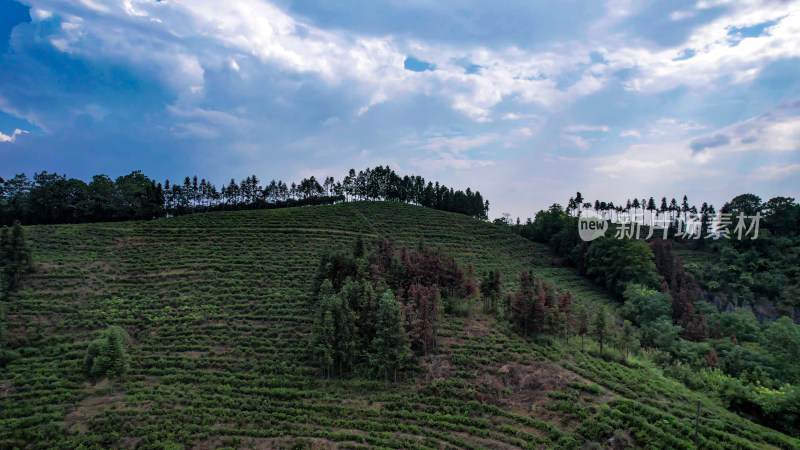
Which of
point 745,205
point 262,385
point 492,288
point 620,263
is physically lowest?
point 262,385

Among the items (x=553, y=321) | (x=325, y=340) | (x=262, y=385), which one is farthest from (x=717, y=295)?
(x=262, y=385)

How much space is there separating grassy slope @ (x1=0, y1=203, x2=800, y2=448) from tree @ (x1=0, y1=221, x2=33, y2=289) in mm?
1387

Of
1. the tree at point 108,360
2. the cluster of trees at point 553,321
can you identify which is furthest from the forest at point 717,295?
the tree at point 108,360

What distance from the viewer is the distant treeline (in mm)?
65062

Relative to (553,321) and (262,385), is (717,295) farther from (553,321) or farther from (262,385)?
(262,385)

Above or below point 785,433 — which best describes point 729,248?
above

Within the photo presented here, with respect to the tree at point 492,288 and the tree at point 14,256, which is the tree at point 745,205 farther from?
the tree at point 14,256

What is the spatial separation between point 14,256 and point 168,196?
45643 mm

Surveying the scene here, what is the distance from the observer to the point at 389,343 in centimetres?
2639

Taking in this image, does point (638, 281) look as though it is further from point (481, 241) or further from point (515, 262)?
point (481, 241)

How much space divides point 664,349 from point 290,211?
218ft

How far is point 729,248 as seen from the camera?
64.3m

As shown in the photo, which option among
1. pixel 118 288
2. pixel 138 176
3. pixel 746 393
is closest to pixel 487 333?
pixel 746 393

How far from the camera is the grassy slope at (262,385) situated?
21000 millimetres
